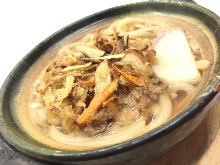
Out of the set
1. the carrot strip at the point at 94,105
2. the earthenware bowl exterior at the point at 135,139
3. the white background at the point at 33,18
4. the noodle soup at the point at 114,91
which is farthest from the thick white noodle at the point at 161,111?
the white background at the point at 33,18

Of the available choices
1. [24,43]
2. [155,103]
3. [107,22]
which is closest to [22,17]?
[24,43]

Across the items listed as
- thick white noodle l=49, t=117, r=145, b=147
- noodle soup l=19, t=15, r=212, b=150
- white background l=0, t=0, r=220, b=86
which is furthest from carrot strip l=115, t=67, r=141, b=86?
white background l=0, t=0, r=220, b=86

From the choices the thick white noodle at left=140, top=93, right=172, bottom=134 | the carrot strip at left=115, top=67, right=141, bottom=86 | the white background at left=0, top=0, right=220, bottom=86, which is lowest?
the thick white noodle at left=140, top=93, right=172, bottom=134

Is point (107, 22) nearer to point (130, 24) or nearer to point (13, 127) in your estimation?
point (130, 24)

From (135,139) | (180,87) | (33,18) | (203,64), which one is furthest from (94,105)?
(33,18)

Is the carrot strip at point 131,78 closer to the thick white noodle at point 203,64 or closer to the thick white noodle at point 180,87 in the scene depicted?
the thick white noodle at point 180,87

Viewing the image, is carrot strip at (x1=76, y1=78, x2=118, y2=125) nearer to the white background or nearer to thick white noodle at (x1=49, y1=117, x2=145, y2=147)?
thick white noodle at (x1=49, y1=117, x2=145, y2=147)

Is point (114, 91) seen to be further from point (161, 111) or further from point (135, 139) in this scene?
point (135, 139)
